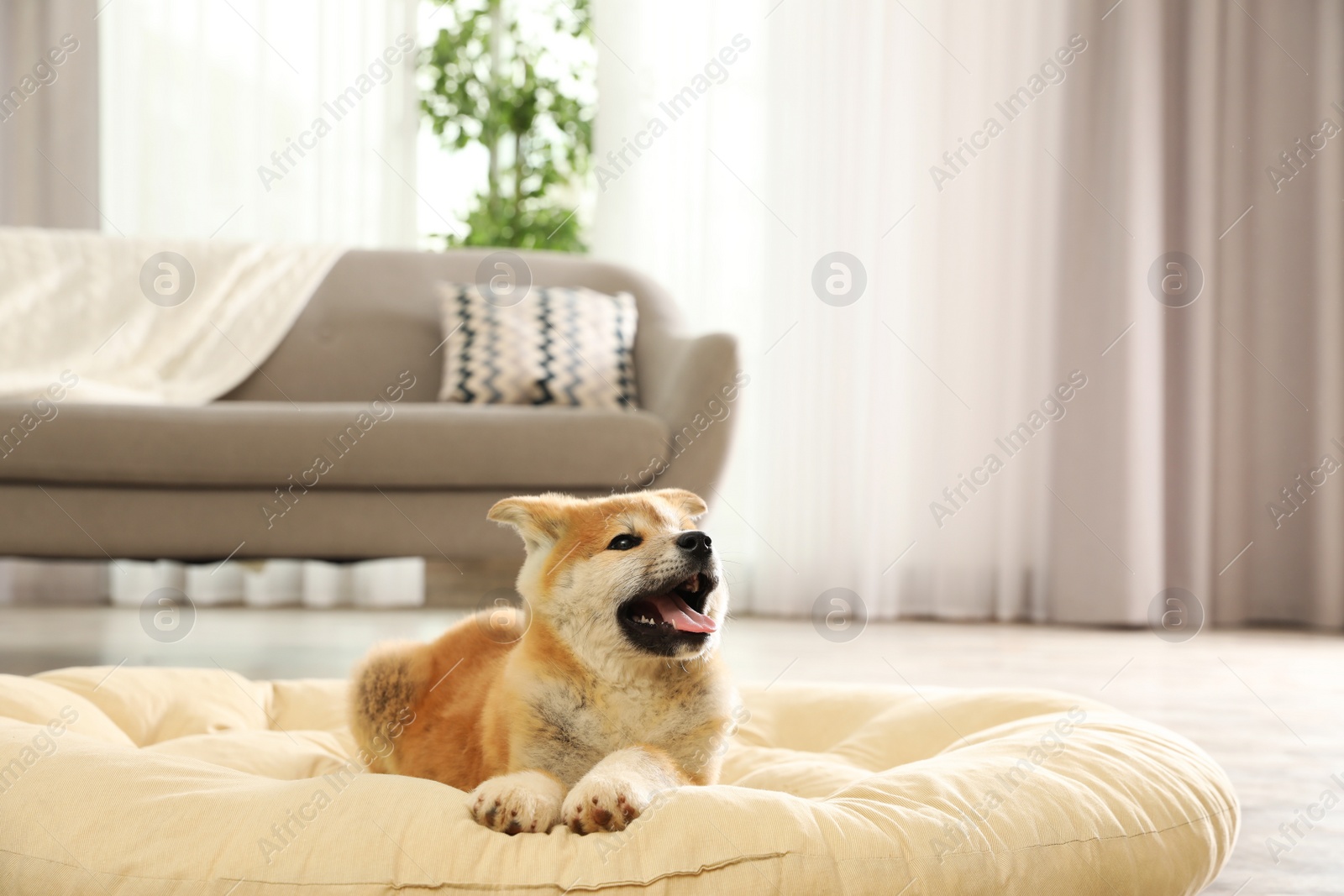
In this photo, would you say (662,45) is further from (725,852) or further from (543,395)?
(725,852)

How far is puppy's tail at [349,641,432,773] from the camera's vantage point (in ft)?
4.37

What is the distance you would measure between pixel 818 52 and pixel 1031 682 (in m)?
2.67

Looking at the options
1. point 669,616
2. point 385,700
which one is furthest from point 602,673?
point 385,700

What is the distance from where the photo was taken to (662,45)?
4.12 meters

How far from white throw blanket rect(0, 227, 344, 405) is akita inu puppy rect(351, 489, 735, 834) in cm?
203

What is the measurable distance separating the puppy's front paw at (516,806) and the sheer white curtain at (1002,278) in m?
2.96

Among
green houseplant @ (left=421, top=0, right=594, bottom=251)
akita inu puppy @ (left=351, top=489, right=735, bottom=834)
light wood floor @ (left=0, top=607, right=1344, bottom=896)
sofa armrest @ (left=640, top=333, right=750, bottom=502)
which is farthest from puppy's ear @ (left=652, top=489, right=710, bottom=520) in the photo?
green houseplant @ (left=421, top=0, right=594, bottom=251)

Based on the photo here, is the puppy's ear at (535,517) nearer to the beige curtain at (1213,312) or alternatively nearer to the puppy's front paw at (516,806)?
the puppy's front paw at (516,806)

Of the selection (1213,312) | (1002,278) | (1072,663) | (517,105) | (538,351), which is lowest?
(1072,663)

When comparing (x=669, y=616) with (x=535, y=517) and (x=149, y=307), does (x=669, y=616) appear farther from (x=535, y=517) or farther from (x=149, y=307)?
(x=149, y=307)

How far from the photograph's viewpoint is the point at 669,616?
1084mm

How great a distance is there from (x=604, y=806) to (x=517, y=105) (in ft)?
12.7

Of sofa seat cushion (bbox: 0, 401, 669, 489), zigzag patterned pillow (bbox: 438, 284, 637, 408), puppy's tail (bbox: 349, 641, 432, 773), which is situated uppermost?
zigzag patterned pillow (bbox: 438, 284, 637, 408)

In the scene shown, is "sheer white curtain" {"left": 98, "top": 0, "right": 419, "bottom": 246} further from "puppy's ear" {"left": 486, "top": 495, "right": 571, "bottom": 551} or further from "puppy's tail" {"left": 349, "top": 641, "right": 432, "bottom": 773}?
"puppy's ear" {"left": 486, "top": 495, "right": 571, "bottom": 551}
